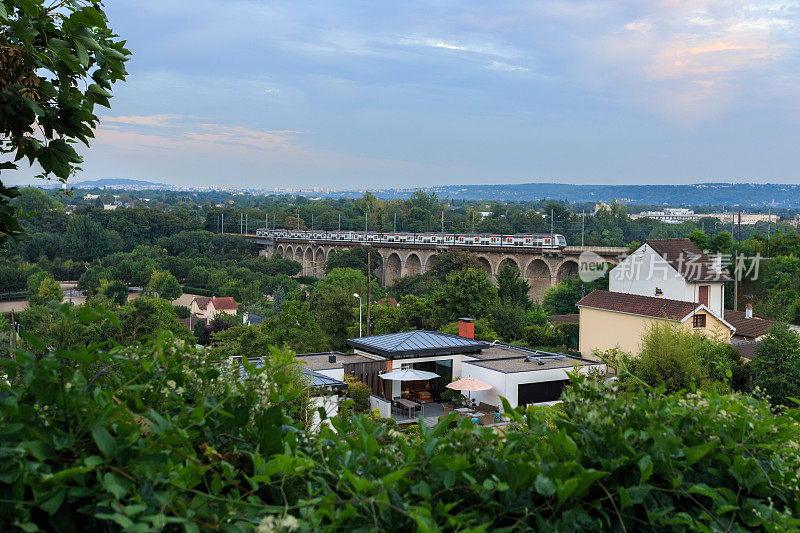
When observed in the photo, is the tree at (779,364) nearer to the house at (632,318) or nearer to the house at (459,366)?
the house at (632,318)

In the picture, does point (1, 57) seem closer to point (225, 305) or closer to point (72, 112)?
point (72, 112)

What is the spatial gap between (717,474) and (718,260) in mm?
23960

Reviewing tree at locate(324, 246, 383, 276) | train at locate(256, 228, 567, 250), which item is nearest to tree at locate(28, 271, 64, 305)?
tree at locate(324, 246, 383, 276)

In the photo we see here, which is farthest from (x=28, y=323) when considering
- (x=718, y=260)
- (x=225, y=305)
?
(x=718, y=260)

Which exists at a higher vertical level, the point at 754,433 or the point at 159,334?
the point at 159,334

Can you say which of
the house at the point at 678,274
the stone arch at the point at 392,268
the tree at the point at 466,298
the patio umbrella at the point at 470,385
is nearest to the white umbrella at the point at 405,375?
the patio umbrella at the point at 470,385

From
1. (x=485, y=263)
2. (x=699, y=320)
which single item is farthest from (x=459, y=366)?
(x=485, y=263)

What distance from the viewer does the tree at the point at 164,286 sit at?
44.6 m

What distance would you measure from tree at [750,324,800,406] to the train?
33316 millimetres

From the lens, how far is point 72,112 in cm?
254

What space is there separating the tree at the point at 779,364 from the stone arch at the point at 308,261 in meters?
62.4

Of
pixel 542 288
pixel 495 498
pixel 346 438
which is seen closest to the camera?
pixel 495 498

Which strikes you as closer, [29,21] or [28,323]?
[29,21]

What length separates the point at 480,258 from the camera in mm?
53594
